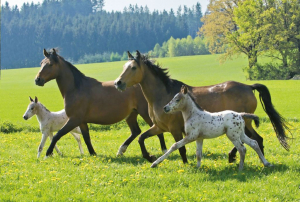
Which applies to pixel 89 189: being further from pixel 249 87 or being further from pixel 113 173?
pixel 249 87

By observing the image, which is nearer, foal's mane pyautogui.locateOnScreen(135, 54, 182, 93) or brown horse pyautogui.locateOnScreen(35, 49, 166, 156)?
foal's mane pyautogui.locateOnScreen(135, 54, 182, 93)

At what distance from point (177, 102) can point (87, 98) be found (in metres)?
3.50

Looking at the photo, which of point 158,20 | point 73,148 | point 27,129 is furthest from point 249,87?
point 158,20

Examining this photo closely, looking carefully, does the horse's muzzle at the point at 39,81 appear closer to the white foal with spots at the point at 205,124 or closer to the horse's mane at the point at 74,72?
the horse's mane at the point at 74,72

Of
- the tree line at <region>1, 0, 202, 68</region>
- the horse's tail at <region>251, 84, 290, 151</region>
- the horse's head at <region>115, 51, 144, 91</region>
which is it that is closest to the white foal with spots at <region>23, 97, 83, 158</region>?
the horse's head at <region>115, 51, 144, 91</region>

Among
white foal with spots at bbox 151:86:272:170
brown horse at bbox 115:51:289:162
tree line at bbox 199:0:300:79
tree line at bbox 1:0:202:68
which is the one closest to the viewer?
white foal with spots at bbox 151:86:272:170

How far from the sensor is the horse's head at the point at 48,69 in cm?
1003

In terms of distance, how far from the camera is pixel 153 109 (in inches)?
342

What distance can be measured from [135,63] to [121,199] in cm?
357

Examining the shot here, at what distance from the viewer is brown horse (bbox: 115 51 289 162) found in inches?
337

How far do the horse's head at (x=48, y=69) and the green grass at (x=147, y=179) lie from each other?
6.72ft

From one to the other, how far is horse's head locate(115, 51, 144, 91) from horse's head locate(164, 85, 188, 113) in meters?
1.24

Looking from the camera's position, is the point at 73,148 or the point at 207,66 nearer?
the point at 73,148

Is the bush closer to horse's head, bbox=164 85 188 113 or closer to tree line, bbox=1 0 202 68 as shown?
horse's head, bbox=164 85 188 113
